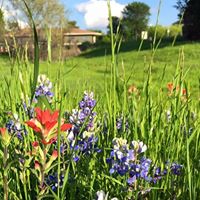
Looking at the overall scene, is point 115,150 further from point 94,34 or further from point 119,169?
point 94,34

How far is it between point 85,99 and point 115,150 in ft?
2.34

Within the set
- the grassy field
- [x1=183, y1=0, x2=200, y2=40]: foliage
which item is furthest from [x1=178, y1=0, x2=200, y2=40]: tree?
the grassy field

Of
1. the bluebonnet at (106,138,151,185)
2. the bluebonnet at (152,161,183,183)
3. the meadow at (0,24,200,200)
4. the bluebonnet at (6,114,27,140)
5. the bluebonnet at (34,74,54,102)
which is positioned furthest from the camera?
the bluebonnet at (34,74,54,102)

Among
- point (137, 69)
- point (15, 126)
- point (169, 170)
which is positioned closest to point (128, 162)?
point (169, 170)

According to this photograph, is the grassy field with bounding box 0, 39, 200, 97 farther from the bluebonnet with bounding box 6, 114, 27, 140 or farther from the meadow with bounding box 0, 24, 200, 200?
the bluebonnet with bounding box 6, 114, 27, 140

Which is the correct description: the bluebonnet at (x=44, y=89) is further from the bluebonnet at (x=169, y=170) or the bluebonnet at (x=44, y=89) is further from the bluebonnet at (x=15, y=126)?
the bluebonnet at (x=169, y=170)

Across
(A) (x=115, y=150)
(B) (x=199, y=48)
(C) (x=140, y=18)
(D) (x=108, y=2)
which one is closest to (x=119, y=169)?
(A) (x=115, y=150)

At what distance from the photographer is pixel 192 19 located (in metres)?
23.8

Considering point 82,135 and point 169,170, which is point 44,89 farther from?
point 169,170

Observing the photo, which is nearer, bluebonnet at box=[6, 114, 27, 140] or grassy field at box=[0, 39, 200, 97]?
bluebonnet at box=[6, 114, 27, 140]

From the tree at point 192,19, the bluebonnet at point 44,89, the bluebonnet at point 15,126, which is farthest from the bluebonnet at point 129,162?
the tree at point 192,19

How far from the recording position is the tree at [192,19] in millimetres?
23266

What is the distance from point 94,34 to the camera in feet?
216

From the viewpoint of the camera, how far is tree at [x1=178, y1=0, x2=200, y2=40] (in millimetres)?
23266
